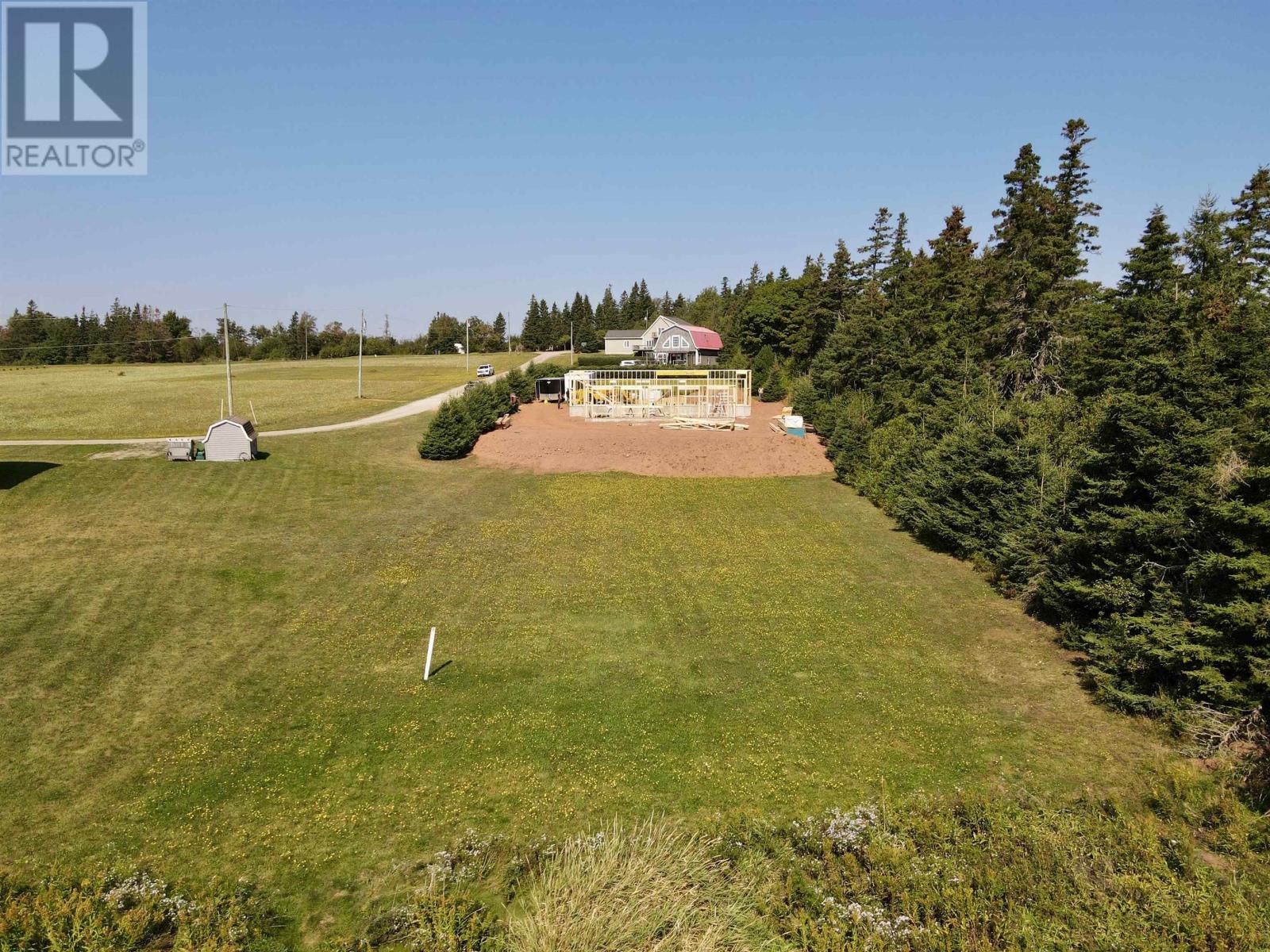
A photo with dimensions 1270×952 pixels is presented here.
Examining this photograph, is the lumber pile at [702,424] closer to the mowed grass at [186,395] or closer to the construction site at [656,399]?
the construction site at [656,399]

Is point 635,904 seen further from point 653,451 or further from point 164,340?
point 164,340

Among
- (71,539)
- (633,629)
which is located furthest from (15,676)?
(633,629)

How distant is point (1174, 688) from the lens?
15.4m

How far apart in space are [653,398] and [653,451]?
11.0 metres

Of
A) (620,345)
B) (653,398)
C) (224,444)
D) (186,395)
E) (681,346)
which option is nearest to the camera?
(224,444)

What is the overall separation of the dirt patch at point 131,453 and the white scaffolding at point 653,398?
25.7 metres

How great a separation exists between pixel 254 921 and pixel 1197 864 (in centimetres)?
1393

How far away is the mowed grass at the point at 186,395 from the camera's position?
4744cm

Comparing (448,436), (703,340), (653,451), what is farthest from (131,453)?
(703,340)

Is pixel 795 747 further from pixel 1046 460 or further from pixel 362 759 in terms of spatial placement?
pixel 1046 460

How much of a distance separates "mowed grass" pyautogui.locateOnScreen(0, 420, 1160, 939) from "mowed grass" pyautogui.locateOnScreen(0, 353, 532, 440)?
741 inches

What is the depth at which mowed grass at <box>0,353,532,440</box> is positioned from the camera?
47438 millimetres

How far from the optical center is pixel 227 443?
36.3 m

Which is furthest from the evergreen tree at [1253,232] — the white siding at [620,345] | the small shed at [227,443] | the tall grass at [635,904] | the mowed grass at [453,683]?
the white siding at [620,345]
